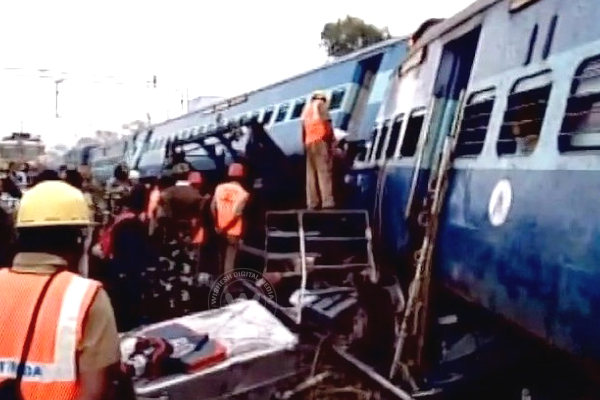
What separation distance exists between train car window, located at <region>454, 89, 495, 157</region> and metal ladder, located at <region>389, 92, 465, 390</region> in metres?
0.08

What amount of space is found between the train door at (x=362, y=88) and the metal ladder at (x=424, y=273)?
7256 millimetres

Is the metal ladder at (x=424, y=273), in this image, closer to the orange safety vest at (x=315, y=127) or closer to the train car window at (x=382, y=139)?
the train car window at (x=382, y=139)

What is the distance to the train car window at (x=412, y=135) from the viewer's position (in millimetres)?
9617

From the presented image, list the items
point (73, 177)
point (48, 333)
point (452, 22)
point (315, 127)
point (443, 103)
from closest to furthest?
point (48, 333), point (452, 22), point (443, 103), point (73, 177), point (315, 127)

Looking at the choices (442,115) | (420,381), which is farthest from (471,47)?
(420,381)

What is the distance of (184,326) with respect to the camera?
6.97 m

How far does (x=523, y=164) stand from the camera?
19.6ft

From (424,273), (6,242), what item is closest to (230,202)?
(424,273)

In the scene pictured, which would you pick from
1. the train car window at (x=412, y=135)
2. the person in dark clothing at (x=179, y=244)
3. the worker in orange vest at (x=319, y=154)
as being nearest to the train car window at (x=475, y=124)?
the train car window at (x=412, y=135)

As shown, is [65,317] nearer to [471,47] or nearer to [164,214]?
[471,47]

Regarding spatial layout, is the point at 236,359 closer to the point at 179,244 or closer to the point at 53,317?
the point at 53,317

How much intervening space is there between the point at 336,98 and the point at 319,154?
3.45 meters

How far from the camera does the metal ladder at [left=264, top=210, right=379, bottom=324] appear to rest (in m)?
Result: 11.0

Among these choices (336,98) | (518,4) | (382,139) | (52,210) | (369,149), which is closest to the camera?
(52,210)
